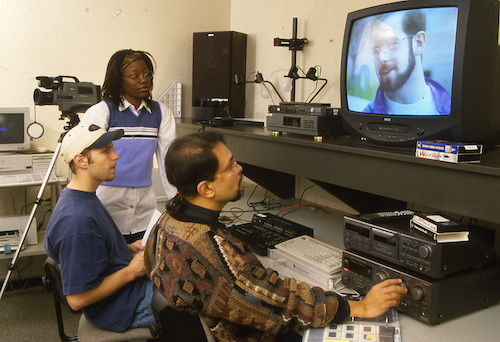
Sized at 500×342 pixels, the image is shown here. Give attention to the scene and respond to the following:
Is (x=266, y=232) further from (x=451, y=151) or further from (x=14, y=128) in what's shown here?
(x=14, y=128)

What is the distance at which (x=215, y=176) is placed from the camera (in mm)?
1195

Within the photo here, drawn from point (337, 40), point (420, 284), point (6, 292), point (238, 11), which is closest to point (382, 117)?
point (420, 284)

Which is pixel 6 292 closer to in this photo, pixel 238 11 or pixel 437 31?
pixel 238 11

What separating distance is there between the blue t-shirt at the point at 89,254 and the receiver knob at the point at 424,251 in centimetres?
85

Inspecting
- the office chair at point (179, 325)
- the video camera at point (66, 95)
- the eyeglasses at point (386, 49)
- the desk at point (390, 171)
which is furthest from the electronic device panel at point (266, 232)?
the video camera at point (66, 95)

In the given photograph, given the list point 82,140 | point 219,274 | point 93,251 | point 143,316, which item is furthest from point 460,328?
point 82,140

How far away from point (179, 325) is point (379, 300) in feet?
1.70

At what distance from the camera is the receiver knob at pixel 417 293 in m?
1.17

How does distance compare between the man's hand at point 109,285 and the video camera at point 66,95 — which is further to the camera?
the video camera at point 66,95

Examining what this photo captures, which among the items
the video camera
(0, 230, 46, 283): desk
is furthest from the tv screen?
(0, 230, 46, 283): desk

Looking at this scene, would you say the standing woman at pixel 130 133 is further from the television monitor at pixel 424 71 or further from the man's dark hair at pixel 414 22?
the man's dark hair at pixel 414 22

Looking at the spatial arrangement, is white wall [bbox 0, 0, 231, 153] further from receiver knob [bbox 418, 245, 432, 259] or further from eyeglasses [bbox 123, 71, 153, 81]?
receiver knob [bbox 418, 245, 432, 259]

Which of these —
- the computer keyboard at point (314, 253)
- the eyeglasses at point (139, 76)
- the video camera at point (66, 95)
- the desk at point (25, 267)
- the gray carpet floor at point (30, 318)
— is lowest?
the gray carpet floor at point (30, 318)

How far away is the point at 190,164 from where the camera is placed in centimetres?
118
